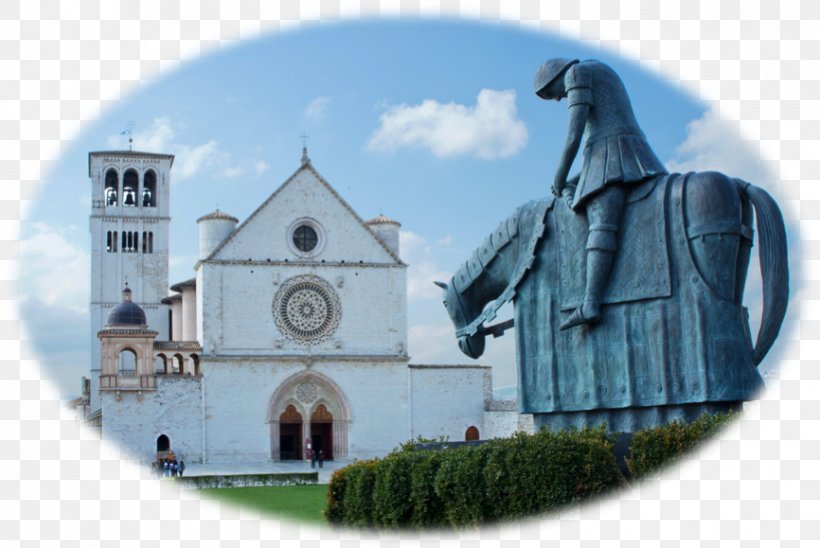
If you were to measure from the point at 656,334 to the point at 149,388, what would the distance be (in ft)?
105

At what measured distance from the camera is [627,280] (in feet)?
28.9

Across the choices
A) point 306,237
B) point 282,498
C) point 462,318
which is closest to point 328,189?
point 306,237

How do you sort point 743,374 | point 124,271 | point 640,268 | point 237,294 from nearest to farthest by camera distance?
point 743,374 → point 640,268 → point 237,294 → point 124,271

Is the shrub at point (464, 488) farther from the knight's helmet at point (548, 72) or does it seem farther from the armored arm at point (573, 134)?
the knight's helmet at point (548, 72)

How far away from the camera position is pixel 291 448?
41281 mm

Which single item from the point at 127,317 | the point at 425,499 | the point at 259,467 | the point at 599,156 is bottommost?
the point at 259,467

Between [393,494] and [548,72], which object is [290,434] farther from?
[548,72]

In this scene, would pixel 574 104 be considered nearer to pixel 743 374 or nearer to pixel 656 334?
pixel 656 334

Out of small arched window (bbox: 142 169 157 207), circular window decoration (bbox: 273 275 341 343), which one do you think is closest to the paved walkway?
circular window decoration (bbox: 273 275 341 343)

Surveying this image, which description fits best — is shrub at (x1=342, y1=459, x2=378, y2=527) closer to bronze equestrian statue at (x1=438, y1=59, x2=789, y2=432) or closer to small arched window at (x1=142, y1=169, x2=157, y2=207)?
bronze equestrian statue at (x1=438, y1=59, x2=789, y2=432)

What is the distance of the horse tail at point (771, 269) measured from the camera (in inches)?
319

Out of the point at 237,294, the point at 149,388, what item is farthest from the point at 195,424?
the point at 237,294

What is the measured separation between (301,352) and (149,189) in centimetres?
1448

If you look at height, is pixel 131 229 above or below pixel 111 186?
below
